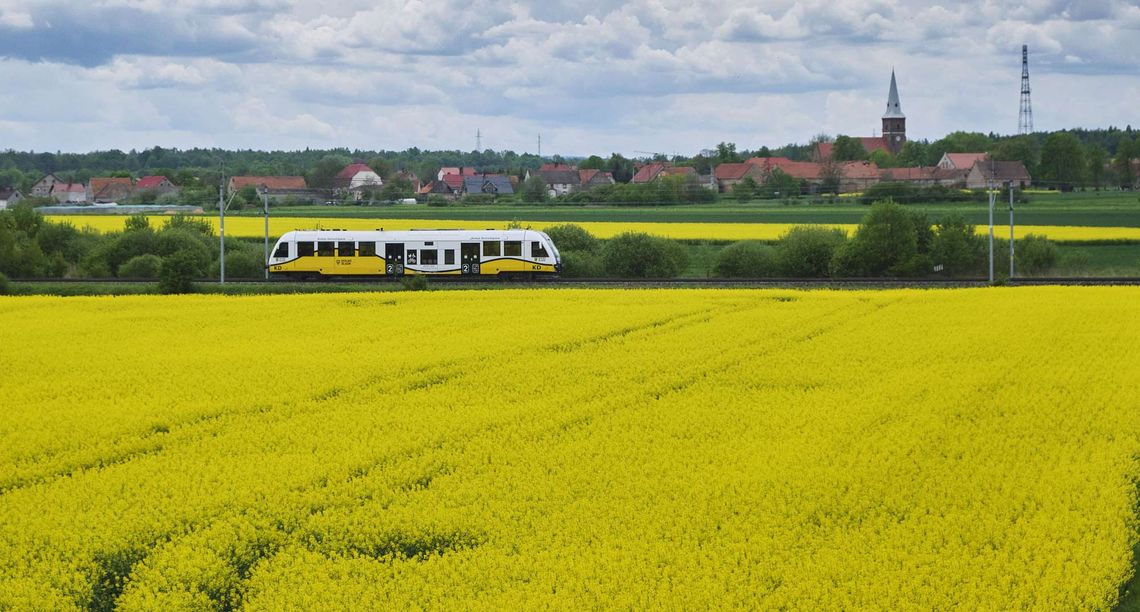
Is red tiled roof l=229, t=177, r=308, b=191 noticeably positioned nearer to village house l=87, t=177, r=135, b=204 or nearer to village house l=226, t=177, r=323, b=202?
village house l=226, t=177, r=323, b=202

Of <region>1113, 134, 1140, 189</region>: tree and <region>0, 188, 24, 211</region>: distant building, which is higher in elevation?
<region>1113, 134, 1140, 189</region>: tree

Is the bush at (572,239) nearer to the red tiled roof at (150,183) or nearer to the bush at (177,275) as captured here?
the bush at (177,275)

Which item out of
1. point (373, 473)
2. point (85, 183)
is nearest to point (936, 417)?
point (373, 473)

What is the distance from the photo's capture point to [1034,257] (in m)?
57.3

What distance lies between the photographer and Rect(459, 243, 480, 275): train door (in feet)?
173

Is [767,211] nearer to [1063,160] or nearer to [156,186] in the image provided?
[1063,160]

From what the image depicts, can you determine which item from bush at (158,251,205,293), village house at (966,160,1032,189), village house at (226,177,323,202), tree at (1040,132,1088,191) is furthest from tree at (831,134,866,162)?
bush at (158,251,205,293)

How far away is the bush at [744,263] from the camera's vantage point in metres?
56.0

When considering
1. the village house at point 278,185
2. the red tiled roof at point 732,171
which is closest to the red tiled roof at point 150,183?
the village house at point 278,185

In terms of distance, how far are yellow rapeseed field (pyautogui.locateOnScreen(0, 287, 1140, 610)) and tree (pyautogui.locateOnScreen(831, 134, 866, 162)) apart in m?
153

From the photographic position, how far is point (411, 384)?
898 inches

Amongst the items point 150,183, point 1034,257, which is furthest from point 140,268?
point 150,183

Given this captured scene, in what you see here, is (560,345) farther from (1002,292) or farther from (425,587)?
(1002,292)

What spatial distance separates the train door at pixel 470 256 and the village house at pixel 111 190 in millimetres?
94684
